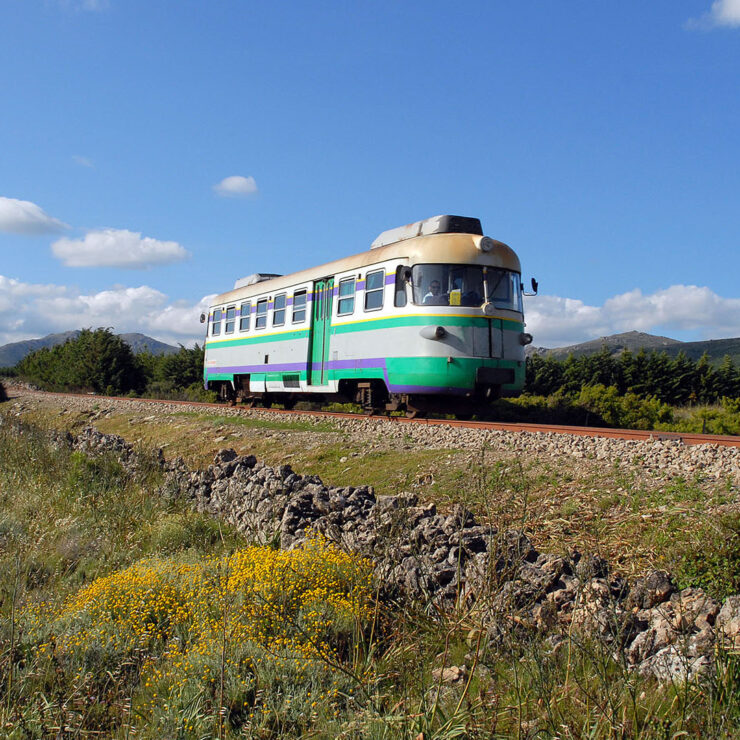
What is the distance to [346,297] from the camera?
1390 cm

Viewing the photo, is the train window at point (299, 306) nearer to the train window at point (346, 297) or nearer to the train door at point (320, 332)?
the train door at point (320, 332)

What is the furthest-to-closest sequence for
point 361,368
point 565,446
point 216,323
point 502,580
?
point 216,323
point 361,368
point 565,446
point 502,580

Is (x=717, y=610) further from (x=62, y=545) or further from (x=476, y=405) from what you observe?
(x=476, y=405)

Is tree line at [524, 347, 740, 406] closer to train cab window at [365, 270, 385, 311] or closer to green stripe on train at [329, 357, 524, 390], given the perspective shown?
train cab window at [365, 270, 385, 311]

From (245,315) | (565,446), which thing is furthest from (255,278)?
(565,446)

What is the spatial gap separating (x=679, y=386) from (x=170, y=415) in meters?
20.0

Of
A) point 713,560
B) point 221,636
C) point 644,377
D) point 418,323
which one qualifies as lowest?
point 221,636

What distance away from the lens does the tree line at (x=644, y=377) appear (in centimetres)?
2627

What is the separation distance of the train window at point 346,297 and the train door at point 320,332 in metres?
0.38

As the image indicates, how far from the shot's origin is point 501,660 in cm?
332

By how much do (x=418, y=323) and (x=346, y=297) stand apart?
2551mm

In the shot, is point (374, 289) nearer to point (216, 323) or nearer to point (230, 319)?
point (230, 319)

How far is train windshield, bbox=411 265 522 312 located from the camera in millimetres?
11852

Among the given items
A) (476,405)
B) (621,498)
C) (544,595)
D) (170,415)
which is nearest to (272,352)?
(170,415)
